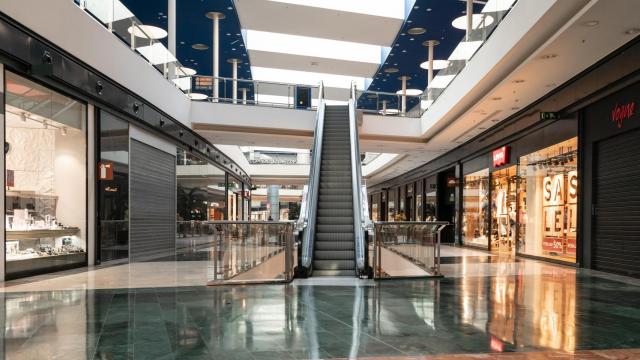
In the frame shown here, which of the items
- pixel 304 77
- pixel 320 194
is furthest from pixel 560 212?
pixel 304 77

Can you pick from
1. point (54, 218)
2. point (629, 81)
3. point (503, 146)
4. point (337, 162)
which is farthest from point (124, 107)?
point (503, 146)

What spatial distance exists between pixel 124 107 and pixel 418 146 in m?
11.3

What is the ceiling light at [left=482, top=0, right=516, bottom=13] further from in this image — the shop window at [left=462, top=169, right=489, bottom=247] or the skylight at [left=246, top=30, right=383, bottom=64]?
the skylight at [left=246, top=30, right=383, bottom=64]

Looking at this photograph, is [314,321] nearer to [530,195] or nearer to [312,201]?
[312,201]

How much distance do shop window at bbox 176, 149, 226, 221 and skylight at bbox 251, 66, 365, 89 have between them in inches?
283

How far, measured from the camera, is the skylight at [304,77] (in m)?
26.8

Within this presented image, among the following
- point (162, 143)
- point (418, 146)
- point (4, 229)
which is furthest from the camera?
point (418, 146)

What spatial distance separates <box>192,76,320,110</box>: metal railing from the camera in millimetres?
15836

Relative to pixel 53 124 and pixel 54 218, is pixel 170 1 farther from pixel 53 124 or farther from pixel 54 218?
pixel 54 218

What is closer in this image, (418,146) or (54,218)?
(54,218)

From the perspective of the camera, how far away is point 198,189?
58.1 feet

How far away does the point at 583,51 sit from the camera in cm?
823

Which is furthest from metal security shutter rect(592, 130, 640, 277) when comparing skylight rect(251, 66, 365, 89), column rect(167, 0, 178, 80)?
skylight rect(251, 66, 365, 89)

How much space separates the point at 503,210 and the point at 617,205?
6.22m
